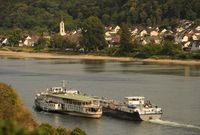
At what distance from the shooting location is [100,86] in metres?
33.4

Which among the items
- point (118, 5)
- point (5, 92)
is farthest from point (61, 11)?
point (5, 92)

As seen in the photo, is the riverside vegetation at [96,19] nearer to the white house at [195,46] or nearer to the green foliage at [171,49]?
the green foliage at [171,49]

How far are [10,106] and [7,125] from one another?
910 centimetres

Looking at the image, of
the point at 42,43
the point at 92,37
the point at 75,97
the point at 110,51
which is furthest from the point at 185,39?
the point at 75,97

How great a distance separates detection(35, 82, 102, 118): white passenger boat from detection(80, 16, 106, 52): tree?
40.9m

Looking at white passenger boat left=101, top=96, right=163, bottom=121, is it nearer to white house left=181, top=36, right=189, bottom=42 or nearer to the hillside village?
the hillside village

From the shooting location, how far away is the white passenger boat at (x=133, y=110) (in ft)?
71.1

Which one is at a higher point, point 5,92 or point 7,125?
point 7,125

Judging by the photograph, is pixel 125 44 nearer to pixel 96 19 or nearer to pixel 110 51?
pixel 110 51

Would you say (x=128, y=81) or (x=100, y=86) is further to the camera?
(x=128, y=81)

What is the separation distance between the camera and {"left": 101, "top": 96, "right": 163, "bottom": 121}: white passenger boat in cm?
2166

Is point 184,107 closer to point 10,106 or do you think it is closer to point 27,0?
point 10,106

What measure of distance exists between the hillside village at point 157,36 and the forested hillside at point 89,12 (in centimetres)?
244

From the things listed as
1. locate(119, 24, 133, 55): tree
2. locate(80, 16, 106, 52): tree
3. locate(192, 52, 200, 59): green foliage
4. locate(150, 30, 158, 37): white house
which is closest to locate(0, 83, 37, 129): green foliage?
locate(192, 52, 200, 59): green foliage
